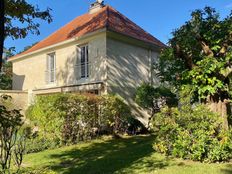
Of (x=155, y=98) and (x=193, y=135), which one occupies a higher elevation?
(x=155, y=98)

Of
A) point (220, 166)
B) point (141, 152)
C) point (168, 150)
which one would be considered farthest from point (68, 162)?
point (220, 166)

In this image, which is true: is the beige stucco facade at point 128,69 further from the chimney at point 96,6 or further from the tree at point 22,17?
the tree at point 22,17

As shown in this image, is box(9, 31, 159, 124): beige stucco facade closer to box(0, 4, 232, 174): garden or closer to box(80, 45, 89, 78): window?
box(80, 45, 89, 78): window

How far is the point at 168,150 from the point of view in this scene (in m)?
9.84

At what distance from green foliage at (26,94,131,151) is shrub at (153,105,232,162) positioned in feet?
16.1

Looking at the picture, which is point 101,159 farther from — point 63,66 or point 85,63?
point 63,66

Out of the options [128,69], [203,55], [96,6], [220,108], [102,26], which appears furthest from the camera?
[96,6]

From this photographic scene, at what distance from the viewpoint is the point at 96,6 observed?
24266 mm

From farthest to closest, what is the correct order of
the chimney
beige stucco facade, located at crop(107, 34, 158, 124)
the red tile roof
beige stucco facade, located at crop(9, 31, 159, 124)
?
the chimney
the red tile roof
beige stucco facade, located at crop(107, 34, 158, 124)
beige stucco facade, located at crop(9, 31, 159, 124)

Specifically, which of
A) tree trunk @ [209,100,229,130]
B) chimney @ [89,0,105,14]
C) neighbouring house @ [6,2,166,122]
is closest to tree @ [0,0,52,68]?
tree trunk @ [209,100,229,130]

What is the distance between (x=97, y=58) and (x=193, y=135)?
1146 cm

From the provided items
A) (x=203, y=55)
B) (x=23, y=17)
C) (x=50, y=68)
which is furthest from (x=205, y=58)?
(x=50, y=68)

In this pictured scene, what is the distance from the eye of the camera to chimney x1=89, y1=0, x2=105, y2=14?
78.8 ft

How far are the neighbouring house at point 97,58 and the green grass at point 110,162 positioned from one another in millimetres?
7152
